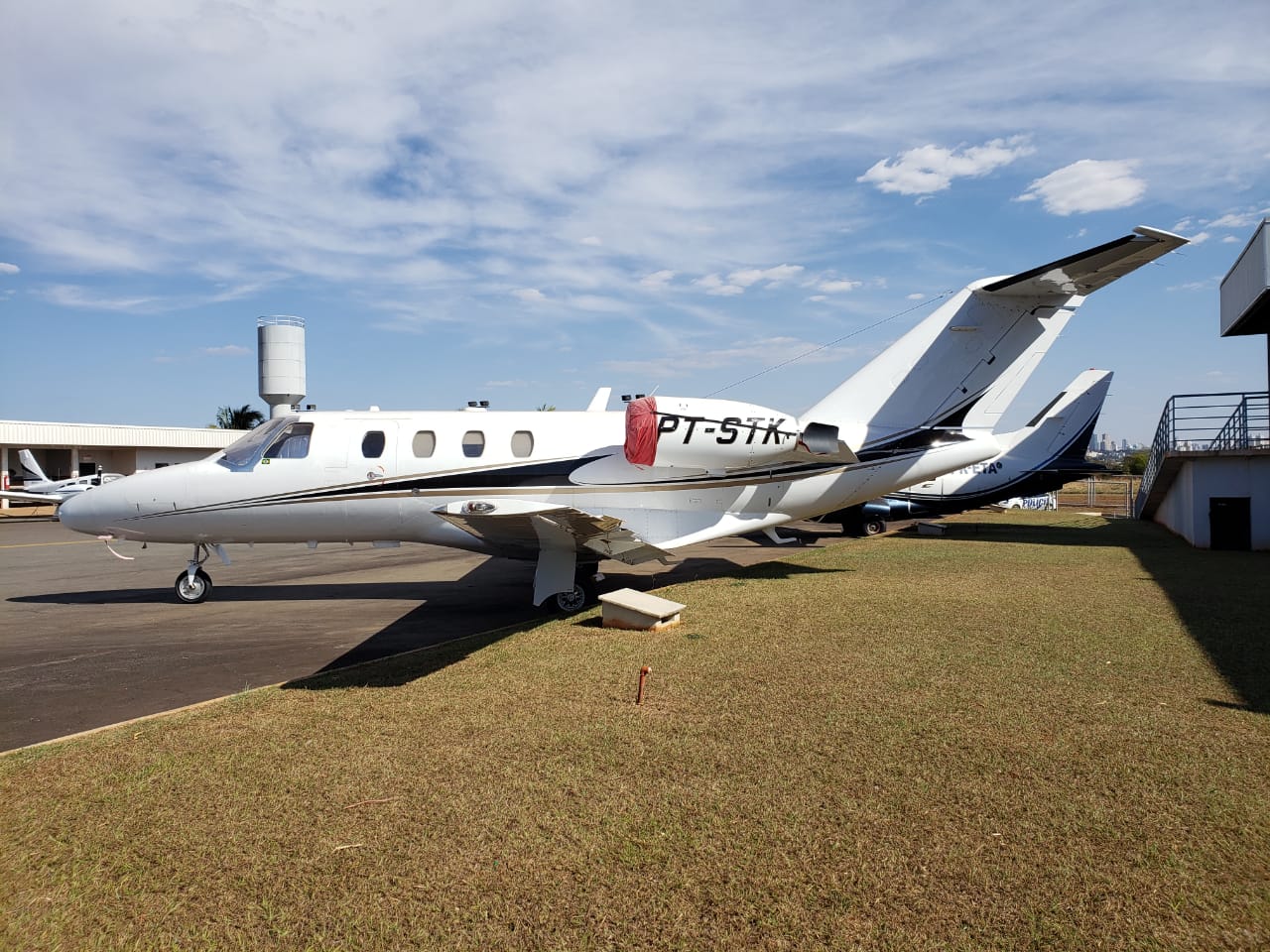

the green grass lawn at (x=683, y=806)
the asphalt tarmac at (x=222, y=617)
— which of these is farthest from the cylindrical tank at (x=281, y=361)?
the green grass lawn at (x=683, y=806)

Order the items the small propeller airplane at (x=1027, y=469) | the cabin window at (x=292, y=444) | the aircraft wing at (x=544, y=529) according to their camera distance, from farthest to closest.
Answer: the small propeller airplane at (x=1027, y=469) < the cabin window at (x=292, y=444) < the aircraft wing at (x=544, y=529)

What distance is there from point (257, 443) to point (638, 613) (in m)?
6.59

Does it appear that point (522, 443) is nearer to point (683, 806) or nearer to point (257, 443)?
point (257, 443)

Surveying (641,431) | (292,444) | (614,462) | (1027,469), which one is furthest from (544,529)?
(1027,469)

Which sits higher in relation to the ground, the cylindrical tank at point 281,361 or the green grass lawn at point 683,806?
the cylindrical tank at point 281,361

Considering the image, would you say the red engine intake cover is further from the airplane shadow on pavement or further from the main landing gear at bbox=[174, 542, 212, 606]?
Answer: the main landing gear at bbox=[174, 542, 212, 606]

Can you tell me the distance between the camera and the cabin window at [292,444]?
1164 cm

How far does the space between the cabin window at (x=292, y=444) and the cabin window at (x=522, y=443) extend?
3.12 meters

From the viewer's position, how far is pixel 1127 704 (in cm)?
638

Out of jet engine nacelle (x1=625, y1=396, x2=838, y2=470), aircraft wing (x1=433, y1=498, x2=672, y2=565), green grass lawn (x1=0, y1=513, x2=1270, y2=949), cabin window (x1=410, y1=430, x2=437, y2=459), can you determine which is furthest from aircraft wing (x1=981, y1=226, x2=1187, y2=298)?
cabin window (x1=410, y1=430, x2=437, y2=459)

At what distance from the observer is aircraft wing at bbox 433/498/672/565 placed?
8156 mm

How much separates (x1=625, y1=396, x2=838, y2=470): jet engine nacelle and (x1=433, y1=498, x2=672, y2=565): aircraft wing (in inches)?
Answer: 53.1

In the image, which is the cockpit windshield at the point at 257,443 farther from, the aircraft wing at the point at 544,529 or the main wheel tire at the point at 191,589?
the aircraft wing at the point at 544,529

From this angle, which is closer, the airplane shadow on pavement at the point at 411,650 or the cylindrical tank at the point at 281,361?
the airplane shadow on pavement at the point at 411,650
